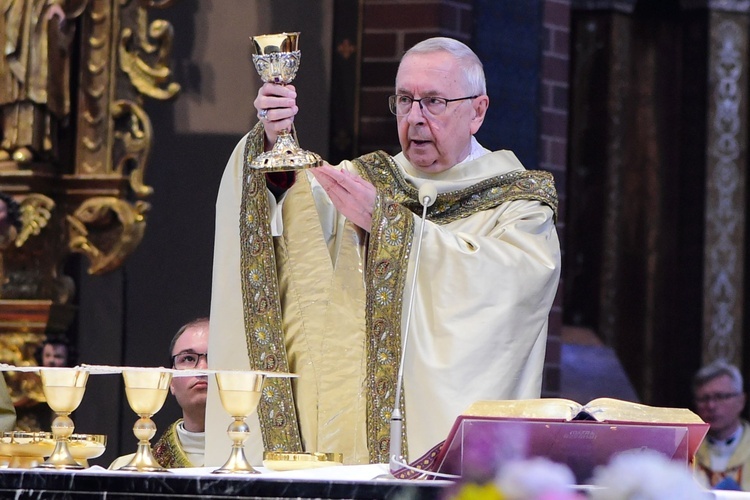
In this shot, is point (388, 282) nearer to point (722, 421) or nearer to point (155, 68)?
point (155, 68)

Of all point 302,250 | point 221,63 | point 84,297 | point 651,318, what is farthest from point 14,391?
point 651,318

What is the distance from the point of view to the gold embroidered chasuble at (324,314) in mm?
3602

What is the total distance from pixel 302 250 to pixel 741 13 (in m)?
4.63

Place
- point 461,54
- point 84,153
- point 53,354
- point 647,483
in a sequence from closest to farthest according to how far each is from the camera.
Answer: point 647,483 < point 461,54 < point 53,354 < point 84,153

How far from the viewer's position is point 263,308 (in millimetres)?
3730

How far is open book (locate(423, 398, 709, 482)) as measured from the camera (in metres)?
2.38

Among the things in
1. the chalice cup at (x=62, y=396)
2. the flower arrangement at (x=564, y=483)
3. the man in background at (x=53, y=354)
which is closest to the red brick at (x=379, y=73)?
the man in background at (x=53, y=354)

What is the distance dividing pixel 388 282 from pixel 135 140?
2470 millimetres

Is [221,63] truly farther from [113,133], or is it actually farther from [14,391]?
[14,391]

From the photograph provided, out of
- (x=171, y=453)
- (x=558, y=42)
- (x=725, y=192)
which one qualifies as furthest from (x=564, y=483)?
(x=725, y=192)

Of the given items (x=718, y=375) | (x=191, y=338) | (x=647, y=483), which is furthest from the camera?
(x=718, y=375)

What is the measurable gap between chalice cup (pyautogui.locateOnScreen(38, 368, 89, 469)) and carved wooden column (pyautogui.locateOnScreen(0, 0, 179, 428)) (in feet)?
10.2

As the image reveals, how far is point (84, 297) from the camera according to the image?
583 centimetres

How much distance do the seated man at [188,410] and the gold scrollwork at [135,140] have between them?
145cm
